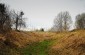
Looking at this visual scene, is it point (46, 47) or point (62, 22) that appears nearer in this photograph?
point (46, 47)

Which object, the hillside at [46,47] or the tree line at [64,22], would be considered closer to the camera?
the hillside at [46,47]

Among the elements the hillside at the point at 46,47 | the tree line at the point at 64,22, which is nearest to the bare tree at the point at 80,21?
the tree line at the point at 64,22

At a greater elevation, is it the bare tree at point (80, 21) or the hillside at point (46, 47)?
the bare tree at point (80, 21)

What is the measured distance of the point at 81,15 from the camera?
4060 inches

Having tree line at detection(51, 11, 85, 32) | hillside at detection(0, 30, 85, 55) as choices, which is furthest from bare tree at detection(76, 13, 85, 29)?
hillside at detection(0, 30, 85, 55)

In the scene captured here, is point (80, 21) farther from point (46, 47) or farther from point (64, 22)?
point (46, 47)

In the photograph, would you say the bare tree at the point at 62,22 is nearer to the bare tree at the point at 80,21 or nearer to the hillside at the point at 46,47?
the bare tree at the point at 80,21

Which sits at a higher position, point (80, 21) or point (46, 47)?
point (80, 21)

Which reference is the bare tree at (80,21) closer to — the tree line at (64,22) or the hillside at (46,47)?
the tree line at (64,22)

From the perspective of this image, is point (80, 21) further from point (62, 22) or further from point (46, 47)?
point (46, 47)

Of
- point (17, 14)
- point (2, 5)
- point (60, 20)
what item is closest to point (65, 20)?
point (60, 20)

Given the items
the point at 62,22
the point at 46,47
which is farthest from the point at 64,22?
the point at 46,47

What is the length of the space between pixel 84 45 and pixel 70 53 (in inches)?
104

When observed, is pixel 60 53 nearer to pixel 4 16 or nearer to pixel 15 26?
pixel 4 16
